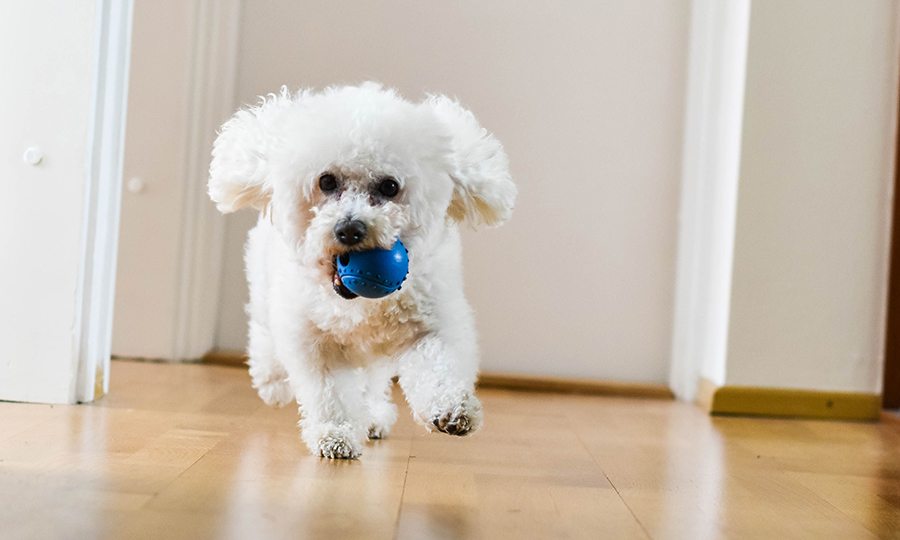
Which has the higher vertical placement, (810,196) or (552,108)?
(552,108)

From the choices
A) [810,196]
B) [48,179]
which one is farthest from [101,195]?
[810,196]

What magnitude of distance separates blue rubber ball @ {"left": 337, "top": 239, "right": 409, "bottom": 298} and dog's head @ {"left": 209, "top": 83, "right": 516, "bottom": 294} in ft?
0.05

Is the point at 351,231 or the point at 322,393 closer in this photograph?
the point at 351,231

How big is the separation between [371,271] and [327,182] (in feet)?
0.61

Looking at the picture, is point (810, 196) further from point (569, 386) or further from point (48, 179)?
point (48, 179)

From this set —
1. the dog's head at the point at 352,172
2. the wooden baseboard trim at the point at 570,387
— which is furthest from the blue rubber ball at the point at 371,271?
the wooden baseboard trim at the point at 570,387

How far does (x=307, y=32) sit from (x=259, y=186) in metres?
1.18

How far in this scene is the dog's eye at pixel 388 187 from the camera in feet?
4.37

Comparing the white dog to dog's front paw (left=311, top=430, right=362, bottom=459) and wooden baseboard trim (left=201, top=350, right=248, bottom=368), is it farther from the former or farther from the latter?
wooden baseboard trim (left=201, top=350, right=248, bottom=368)

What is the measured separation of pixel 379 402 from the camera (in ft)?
5.58

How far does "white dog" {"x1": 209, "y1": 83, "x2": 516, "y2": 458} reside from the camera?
4.30ft

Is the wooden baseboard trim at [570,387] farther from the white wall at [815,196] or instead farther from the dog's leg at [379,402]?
the dog's leg at [379,402]

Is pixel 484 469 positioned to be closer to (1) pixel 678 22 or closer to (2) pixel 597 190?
(2) pixel 597 190

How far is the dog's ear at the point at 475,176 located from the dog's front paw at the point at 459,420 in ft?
1.27
